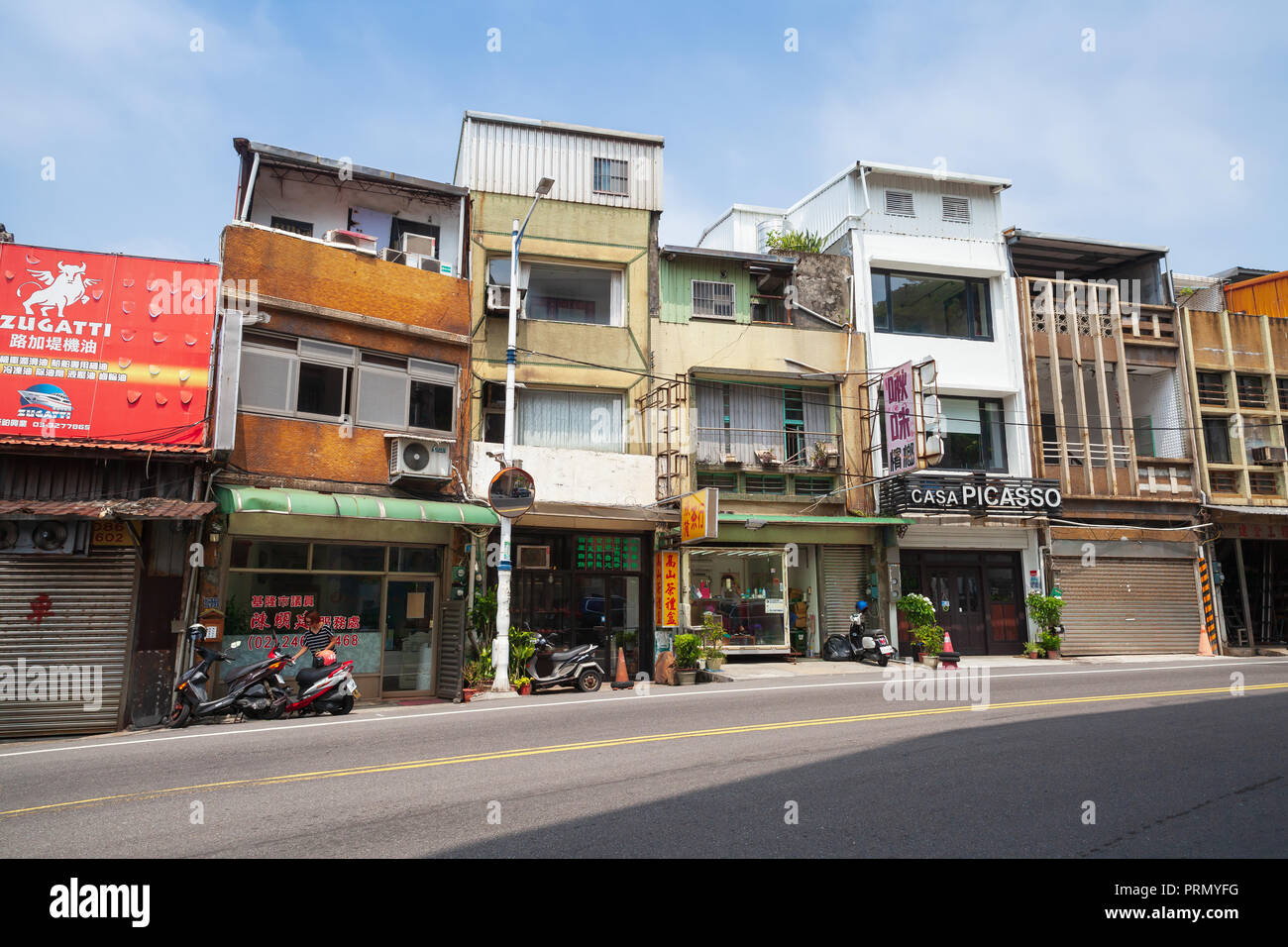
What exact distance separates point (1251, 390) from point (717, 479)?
17.7m

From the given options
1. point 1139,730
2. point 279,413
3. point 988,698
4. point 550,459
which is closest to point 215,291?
point 279,413

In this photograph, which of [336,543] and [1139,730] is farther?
[336,543]

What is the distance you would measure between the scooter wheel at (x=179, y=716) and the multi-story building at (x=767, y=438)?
10721mm

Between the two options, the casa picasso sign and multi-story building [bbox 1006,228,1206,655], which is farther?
multi-story building [bbox 1006,228,1206,655]

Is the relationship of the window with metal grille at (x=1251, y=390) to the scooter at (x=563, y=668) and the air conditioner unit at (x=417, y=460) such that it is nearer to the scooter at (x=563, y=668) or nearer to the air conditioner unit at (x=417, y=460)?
the scooter at (x=563, y=668)

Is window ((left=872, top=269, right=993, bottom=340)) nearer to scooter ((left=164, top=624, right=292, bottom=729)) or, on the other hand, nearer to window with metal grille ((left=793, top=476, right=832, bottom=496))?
window with metal grille ((left=793, top=476, right=832, bottom=496))

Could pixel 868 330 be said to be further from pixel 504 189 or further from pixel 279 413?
pixel 279 413

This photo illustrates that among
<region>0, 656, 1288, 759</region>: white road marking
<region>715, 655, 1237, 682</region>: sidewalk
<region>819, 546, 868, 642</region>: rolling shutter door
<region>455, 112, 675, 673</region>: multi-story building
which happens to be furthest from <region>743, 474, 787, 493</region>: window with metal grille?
<region>0, 656, 1288, 759</region>: white road marking

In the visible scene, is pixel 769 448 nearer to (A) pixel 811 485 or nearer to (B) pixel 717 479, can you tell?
(A) pixel 811 485

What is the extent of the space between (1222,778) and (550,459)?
45.7 ft

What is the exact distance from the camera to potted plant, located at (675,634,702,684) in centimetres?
1744

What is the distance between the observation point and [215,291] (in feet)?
48.5

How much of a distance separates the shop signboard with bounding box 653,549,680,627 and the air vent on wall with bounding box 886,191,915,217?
1229cm

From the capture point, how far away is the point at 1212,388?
84.0 feet
